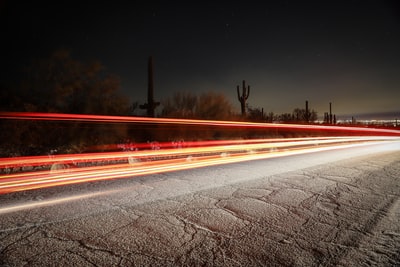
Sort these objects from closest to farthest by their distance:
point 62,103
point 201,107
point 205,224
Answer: point 205,224, point 62,103, point 201,107

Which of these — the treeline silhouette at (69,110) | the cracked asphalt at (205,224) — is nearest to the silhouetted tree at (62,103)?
the treeline silhouette at (69,110)

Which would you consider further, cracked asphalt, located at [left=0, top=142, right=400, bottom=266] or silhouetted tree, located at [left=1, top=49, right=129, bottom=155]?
silhouetted tree, located at [left=1, top=49, right=129, bottom=155]

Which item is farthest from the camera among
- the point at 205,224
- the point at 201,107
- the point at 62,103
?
the point at 201,107

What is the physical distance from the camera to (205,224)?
3359 millimetres

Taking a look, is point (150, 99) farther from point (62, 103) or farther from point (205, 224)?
point (205, 224)

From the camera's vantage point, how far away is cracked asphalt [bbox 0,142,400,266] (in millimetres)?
2541

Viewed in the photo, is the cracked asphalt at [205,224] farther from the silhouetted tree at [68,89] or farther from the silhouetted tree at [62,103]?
the silhouetted tree at [68,89]

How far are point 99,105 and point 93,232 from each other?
15397 millimetres

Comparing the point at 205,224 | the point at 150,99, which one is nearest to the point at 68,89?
the point at 150,99

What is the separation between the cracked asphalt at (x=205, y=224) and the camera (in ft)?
8.34

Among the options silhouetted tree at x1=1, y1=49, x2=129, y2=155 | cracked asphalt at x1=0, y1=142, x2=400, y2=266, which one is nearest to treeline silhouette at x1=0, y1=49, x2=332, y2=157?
silhouetted tree at x1=1, y1=49, x2=129, y2=155

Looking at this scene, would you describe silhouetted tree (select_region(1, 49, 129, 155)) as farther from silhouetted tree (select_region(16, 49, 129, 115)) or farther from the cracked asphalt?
the cracked asphalt

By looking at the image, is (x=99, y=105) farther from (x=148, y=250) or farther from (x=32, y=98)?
(x=148, y=250)

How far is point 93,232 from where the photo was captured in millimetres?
3111
